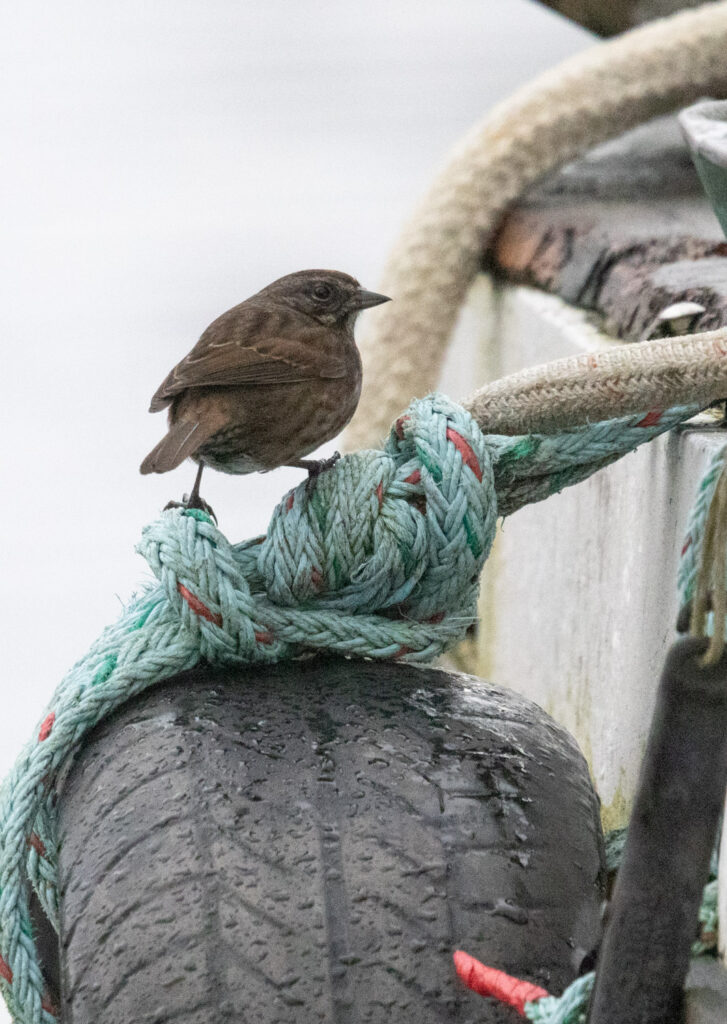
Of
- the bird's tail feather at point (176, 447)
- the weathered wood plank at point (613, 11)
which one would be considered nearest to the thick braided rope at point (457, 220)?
the weathered wood plank at point (613, 11)

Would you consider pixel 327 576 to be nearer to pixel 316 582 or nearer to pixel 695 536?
pixel 316 582

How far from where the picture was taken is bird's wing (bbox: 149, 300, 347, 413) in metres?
1.73

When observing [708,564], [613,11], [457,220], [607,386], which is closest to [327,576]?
[607,386]

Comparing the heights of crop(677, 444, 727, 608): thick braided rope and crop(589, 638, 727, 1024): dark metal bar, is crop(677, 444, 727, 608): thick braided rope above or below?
above

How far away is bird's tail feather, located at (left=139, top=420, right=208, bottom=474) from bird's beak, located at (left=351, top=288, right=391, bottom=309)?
16.4 inches

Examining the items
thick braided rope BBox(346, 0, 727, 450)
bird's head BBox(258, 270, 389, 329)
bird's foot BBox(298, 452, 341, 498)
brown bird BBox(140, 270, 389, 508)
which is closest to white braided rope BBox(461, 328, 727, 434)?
bird's foot BBox(298, 452, 341, 498)

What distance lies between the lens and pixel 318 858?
3.63 feet

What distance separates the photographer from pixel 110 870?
45.5 inches

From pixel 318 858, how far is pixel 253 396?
0.74 meters

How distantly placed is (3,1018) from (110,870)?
2601 millimetres

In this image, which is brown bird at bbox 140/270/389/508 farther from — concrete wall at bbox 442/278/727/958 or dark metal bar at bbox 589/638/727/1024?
dark metal bar at bbox 589/638/727/1024

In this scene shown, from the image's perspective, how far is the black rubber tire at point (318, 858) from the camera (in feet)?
3.47

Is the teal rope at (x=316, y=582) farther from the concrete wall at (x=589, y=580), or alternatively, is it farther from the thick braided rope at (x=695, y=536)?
the thick braided rope at (x=695, y=536)

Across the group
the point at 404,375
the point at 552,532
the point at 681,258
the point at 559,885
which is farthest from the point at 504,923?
the point at 404,375
